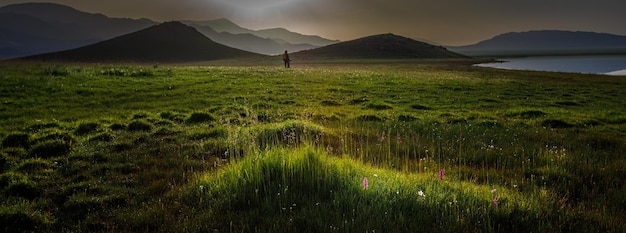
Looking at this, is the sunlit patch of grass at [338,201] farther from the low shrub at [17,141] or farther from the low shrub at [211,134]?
the low shrub at [17,141]

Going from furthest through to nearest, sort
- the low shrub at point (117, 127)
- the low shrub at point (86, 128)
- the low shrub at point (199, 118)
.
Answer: the low shrub at point (199, 118), the low shrub at point (117, 127), the low shrub at point (86, 128)

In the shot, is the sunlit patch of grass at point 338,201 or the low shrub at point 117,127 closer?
the sunlit patch of grass at point 338,201

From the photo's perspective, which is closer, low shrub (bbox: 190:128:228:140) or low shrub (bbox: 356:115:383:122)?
low shrub (bbox: 190:128:228:140)

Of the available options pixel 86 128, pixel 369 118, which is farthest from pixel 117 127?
pixel 369 118

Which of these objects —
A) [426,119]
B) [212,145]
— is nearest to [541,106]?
[426,119]

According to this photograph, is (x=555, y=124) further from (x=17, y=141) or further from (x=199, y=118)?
(x=17, y=141)

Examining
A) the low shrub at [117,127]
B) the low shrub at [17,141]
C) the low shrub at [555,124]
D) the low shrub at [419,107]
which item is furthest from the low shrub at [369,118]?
the low shrub at [17,141]

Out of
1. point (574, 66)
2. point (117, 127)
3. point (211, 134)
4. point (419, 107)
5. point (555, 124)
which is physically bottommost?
point (555, 124)

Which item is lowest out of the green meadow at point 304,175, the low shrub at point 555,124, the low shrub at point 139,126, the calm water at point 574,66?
the low shrub at point 555,124

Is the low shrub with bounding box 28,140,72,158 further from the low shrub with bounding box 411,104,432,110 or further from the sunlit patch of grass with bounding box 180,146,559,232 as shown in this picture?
the low shrub with bounding box 411,104,432,110

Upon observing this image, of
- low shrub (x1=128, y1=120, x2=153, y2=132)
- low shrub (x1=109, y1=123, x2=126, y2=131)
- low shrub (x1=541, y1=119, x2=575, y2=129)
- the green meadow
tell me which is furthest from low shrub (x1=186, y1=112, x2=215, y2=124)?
low shrub (x1=541, y1=119, x2=575, y2=129)

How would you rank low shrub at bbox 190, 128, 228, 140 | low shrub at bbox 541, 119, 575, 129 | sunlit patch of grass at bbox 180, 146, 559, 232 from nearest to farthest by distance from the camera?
sunlit patch of grass at bbox 180, 146, 559, 232 → low shrub at bbox 190, 128, 228, 140 → low shrub at bbox 541, 119, 575, 129

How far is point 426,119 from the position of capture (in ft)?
53.7

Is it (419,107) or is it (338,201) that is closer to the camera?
(338,201)
